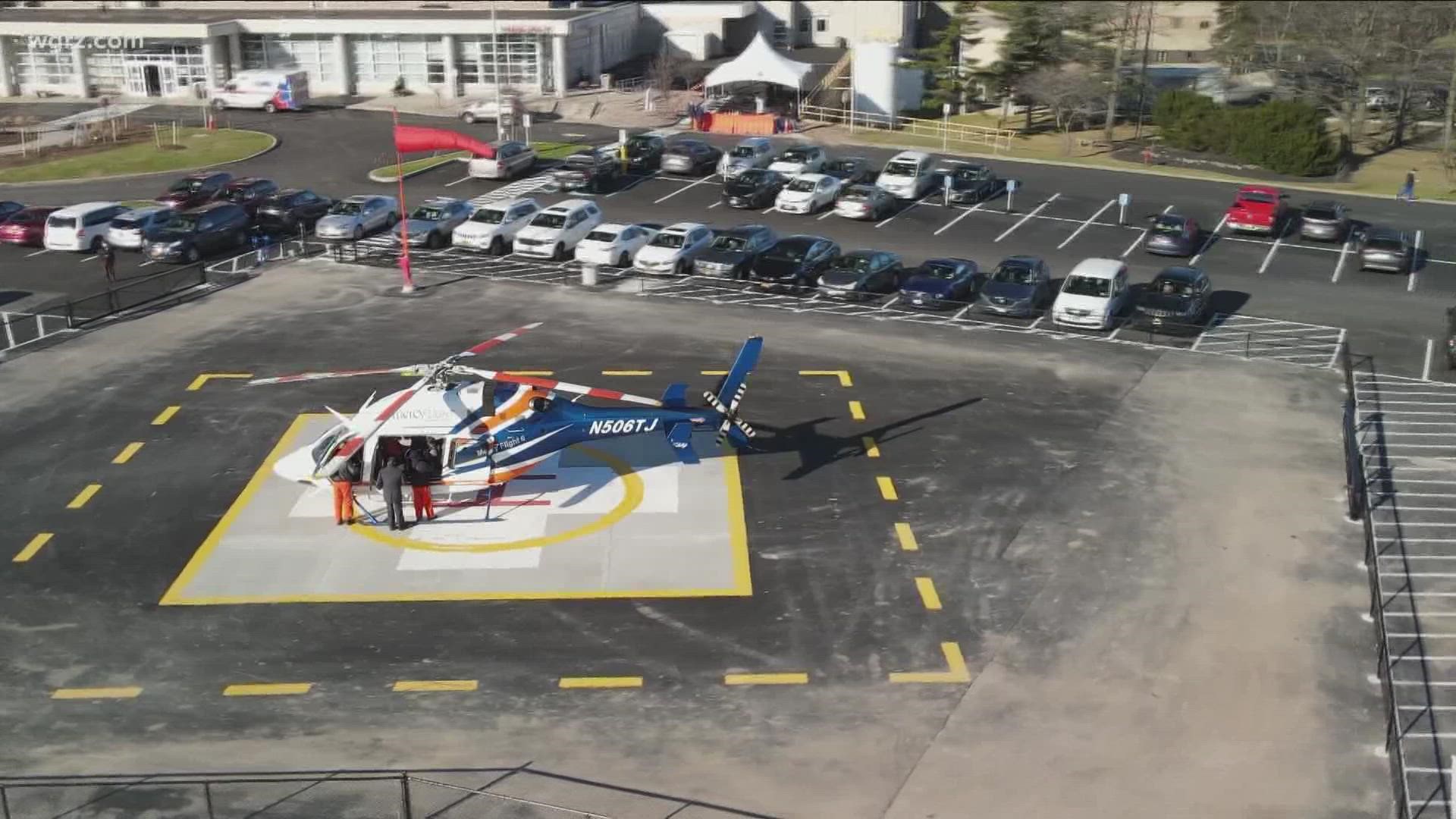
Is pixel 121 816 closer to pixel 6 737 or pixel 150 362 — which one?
pixel 6 737

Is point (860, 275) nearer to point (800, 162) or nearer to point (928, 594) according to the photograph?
point (800, 162)

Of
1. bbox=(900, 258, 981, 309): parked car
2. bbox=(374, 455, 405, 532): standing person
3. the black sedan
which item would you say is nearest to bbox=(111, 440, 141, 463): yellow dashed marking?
bbox=(374, 455, 405, 532): standing person

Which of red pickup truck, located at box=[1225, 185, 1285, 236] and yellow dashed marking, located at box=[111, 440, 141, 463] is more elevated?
red pickup truck, located at box=[1225, 185, 1285, 236]

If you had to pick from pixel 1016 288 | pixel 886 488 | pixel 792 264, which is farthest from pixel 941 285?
pixel 886 488

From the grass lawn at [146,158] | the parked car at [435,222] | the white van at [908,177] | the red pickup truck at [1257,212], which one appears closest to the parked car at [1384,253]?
the red pickup truck at [1257,212]

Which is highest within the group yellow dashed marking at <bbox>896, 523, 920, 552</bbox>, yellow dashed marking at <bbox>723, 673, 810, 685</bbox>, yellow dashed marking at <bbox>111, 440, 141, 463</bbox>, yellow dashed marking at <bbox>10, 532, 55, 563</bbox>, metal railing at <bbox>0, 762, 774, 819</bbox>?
yellow dashed marking at <bbox>111, 440, 141, 463</bbox>

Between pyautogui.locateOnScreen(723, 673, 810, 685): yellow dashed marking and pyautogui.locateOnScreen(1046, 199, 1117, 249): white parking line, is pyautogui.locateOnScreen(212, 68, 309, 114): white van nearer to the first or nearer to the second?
pyautogui.locateOnScreen(1046, 199, 1117, 249): white parking line
